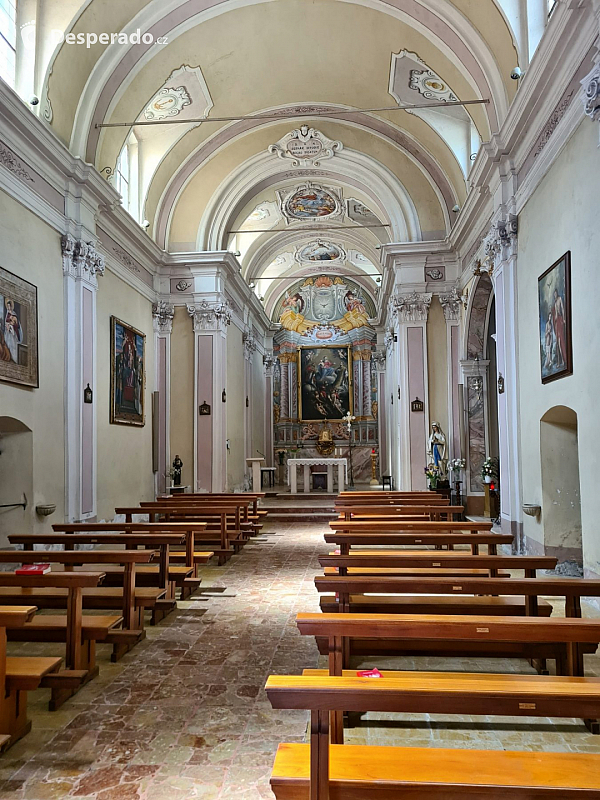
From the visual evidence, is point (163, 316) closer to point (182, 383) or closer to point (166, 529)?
point (182, 383)

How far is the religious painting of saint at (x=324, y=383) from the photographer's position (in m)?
25.2

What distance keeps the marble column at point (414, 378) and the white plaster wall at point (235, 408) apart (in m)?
4.70

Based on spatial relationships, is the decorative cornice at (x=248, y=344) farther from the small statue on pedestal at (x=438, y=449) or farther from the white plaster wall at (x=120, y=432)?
the small statue on pedestal at (x=438, y=449)

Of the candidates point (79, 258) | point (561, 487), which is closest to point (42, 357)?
point (79, 258)

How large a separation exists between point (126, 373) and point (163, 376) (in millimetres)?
2615

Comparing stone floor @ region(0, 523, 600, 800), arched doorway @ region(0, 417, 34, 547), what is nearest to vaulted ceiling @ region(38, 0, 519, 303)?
arched doorway @ region(0, 417, 34, 547)

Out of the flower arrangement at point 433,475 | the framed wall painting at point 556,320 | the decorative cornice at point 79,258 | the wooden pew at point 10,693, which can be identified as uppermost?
the decorative cornice at point 79,258

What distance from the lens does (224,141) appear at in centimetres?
1424

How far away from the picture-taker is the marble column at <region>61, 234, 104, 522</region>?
9.62 metres

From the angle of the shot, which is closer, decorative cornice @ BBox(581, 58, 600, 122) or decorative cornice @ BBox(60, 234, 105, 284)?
decorative cornice @ BBox(581, 58, 600, 122)

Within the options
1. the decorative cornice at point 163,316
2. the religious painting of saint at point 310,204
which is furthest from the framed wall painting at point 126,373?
the religious painting of saint at point 310,204

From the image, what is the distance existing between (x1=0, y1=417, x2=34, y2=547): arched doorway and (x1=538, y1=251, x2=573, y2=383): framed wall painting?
22.0 ft

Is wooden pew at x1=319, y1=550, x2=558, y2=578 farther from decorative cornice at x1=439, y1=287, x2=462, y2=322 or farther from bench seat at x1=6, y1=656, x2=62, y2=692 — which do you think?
decorative cornice at x1=439, y1=287, x2=462, y2=322

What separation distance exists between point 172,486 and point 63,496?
538cm
